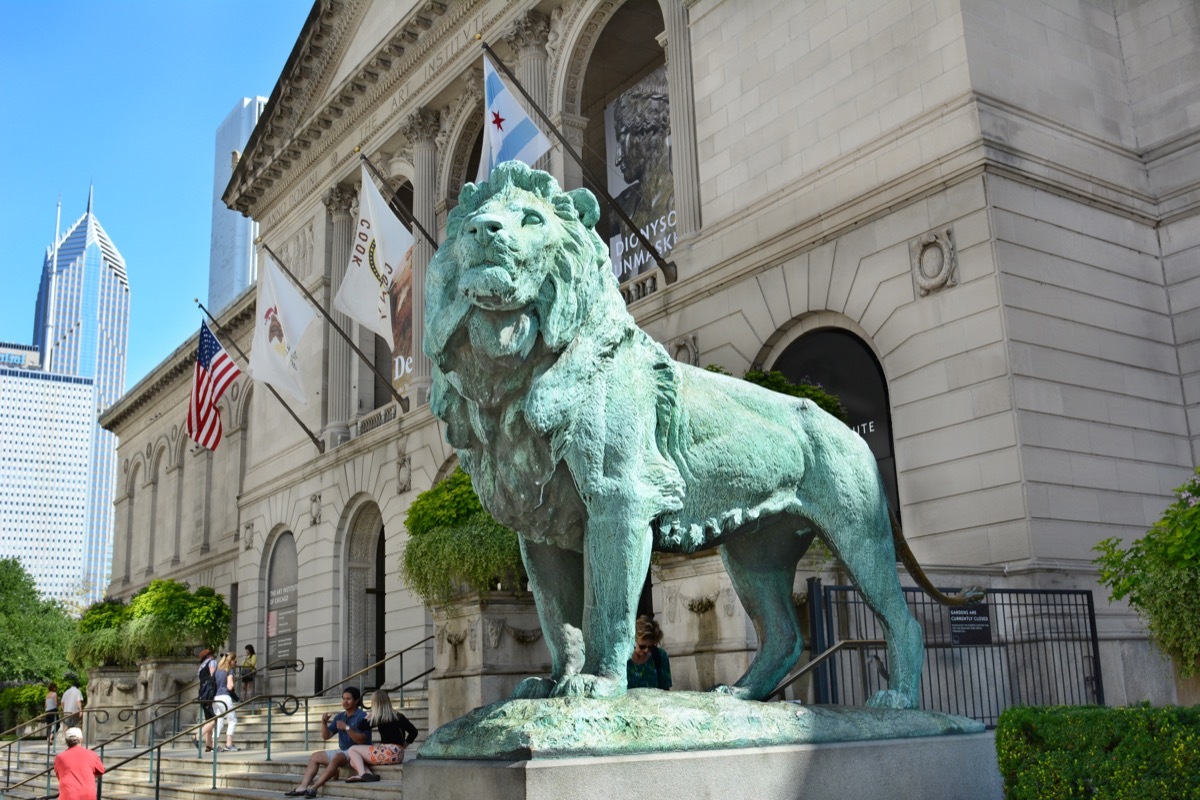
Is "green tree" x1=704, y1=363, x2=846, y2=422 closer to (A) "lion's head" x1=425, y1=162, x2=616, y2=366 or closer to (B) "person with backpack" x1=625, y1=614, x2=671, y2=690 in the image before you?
(B) "person with backpack" x1=625, y1=614, x2=671, y2=690

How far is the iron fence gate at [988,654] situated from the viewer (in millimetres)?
11234

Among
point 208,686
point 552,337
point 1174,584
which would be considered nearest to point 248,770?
point 208,686

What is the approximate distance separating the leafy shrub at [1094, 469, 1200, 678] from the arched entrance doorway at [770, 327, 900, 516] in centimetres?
613

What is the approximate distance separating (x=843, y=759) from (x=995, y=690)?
382 inches

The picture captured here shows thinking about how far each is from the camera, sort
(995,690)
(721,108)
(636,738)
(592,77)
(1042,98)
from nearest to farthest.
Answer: (636,738) < (995,690) < (1042,98) < (721,108) < (592,77)

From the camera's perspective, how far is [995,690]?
13.4 metres

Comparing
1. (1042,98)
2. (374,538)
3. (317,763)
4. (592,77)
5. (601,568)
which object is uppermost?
(592,77)

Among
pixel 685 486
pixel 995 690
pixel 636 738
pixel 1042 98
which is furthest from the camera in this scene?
pixel 1042 98

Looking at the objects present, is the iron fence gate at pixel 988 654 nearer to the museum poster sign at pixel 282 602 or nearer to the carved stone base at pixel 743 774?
the carved stone base at pixel 743 774

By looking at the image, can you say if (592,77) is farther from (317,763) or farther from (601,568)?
(601,568)

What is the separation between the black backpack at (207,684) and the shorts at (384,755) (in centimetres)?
1051

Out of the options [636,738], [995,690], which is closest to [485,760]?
[636,738]

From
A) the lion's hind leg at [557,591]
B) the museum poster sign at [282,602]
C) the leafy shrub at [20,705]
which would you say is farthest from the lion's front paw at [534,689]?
the leafy shrub at [20,705]

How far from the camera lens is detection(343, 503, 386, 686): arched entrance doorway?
32469 mm
